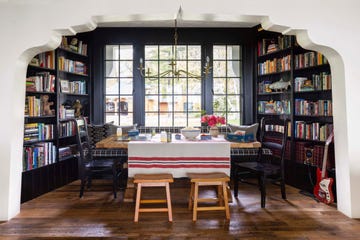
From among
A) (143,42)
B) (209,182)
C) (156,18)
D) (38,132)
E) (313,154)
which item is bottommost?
(209,182)

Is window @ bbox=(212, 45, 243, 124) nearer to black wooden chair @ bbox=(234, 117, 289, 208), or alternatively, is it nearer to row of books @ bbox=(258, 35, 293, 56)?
row of books @ bbox=(258, 35, 293, 56)

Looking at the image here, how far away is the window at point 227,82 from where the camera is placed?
523cm

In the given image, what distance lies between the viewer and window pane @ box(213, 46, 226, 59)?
523cm

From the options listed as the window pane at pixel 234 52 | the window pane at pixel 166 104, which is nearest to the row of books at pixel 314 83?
the window pane at pixel 234 52

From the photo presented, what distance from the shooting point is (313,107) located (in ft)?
13.4

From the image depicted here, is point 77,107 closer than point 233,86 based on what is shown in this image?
Yes

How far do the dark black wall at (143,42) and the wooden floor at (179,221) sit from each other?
195 cm

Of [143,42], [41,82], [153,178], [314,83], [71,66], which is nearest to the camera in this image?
[153,178]

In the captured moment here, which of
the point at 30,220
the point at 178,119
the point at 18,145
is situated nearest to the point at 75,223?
the point at 30,220

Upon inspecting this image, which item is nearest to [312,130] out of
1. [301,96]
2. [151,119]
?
[301,96]

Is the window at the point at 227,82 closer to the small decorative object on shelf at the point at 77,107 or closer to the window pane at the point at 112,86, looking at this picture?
the window pane at the point at 112,86

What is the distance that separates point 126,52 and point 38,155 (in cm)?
241

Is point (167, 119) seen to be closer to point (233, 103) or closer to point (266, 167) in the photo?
point (233, 103)

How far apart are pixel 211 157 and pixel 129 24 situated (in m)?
3.09
